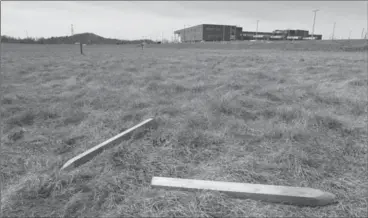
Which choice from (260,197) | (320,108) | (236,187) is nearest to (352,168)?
(260,197)

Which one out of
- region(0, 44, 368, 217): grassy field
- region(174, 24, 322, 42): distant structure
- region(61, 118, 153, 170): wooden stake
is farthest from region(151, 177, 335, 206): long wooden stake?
region(174, 24, 322, 42): distant structure

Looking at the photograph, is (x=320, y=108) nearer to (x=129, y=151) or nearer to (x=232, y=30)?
(x=129, y=151)

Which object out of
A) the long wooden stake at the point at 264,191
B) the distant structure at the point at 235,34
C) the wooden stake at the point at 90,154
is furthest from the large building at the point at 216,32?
the long wooden stake at the point at 264,191

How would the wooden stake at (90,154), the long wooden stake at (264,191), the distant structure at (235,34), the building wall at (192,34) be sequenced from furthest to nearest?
the building wall at (192,34), the distant structure at (235,34), the wooden stake at (90,154), the long wooden stake at (264,191)

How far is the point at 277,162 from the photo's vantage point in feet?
8.26

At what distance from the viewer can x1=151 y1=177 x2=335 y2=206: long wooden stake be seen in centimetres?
184

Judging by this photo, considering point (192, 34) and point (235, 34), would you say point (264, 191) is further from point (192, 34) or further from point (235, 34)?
point (192, 34)

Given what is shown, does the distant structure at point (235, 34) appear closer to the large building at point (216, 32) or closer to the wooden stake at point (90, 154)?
the large building at point (216, 32)

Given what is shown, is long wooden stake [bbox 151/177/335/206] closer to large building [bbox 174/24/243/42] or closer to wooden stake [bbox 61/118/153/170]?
wooden stake [bbox 61/118/153/170]

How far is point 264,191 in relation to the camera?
6.27 ft

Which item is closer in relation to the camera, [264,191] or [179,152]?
[264,191]

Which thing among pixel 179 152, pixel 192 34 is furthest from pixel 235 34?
pixel 179 152

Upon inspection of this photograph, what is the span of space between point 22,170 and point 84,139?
91cm

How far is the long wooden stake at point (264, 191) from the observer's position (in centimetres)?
184
